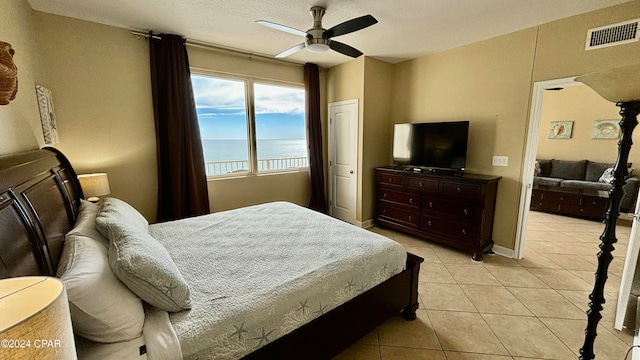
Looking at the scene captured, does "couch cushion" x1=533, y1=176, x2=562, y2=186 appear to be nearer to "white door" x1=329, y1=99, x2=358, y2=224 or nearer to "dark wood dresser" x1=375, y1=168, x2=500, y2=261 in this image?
"dark wood dresser" x1=375, y1=168, x2=500, y2=261

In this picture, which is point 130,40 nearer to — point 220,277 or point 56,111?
point 56,111

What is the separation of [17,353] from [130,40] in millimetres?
3480

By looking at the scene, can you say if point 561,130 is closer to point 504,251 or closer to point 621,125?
point 504,251

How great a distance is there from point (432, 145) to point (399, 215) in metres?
1.12

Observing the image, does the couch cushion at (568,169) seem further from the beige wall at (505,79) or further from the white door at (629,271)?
the white door at (629,271)

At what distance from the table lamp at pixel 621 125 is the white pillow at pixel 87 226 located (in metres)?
2.53

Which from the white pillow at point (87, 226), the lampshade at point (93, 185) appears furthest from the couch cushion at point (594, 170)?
the lampshade at point (93, 185)

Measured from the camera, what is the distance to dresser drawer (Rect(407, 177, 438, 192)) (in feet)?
10.9

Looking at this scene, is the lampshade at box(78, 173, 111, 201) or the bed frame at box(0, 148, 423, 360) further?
the lampshade at box(78, 173, 111, 201)

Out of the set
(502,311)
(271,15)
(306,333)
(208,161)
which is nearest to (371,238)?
(306,333)

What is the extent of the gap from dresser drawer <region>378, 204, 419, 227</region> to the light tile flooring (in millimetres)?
453

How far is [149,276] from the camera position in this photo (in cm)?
113

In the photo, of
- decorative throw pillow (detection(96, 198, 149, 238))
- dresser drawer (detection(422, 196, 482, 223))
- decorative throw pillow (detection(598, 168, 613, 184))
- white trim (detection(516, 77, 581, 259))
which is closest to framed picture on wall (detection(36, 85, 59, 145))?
decorative throw pillow (detection(96, 198, 149, 238))

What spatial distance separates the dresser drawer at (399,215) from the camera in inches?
142
